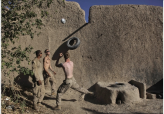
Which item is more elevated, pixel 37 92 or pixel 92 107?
pixel 37 92

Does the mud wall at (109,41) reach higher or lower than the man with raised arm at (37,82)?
higher

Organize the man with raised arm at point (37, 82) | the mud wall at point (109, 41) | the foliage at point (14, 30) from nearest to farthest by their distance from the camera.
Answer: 1. the foliage at point (14, 30)
2. the man with raised arm at point (37, 82)
3. the mud wall at point (109, 41)

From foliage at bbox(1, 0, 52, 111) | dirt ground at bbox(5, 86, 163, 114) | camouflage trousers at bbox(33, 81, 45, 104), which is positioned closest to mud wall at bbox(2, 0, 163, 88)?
dirt ground at bbox(5, 86, 163, 114)

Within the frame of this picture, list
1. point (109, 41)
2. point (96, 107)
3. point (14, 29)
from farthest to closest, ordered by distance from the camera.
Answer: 1. point (109, 41)
2. point (96, 107)
3. point (14, 29)

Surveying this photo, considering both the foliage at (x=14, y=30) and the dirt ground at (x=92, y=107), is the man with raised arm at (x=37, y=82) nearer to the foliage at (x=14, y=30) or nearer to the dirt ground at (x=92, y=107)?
the dirt ground at (x=92, y=107)

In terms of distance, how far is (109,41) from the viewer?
4789 millimetres

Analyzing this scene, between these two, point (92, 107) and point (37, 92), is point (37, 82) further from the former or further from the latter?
point (92, 107)

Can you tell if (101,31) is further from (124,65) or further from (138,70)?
(138,70)

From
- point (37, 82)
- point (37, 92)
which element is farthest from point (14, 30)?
point (37, 92)

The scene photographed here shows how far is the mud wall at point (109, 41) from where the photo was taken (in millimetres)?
4738

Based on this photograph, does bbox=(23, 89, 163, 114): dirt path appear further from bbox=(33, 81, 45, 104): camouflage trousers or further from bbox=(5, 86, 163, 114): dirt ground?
bbox=(33, 81, 45, 104): camouflage trousers

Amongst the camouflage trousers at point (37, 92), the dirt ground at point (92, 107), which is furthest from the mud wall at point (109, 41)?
the camouflage trousers at point (37, 92)

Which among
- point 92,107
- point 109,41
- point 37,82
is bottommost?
point 92,107

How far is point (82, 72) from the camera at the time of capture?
190 inches
